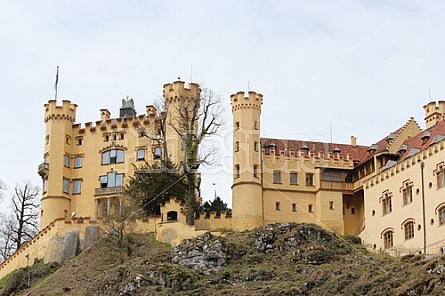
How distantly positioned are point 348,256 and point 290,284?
23.0ft

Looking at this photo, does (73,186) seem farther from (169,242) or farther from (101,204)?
(169,242)

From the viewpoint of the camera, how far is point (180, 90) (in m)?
84.4

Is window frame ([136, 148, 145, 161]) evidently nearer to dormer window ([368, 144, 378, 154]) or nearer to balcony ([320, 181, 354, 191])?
balcony ([320, 181, 354, 191])

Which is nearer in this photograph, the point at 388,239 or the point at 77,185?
the point at 388,239

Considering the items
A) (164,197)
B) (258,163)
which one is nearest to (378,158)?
(258,163)

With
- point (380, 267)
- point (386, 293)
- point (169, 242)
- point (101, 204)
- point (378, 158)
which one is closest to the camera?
point (386, 293)

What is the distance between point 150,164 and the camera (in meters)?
84.4

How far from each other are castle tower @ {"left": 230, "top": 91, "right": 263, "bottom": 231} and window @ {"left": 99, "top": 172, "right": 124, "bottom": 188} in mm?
11778

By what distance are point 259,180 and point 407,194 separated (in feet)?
43.2

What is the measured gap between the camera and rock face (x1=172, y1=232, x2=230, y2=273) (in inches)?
2618

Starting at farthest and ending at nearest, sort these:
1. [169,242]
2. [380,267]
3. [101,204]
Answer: [101,204], [169,242], [380,267]

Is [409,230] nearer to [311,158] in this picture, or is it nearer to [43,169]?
[311,158]

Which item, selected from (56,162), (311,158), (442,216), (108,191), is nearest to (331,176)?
(311,158)

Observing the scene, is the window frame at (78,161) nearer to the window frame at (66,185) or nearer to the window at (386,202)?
the window frame at (66,185)
